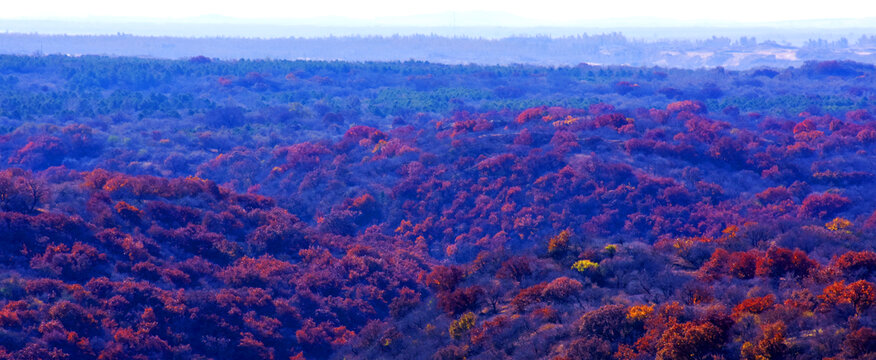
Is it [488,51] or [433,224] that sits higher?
[488,51]

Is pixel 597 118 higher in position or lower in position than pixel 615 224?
higher

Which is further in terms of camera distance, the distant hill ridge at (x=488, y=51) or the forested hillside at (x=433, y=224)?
the distant hill ridge at (x=488, y=51)

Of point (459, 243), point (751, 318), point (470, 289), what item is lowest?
point (459, 243)

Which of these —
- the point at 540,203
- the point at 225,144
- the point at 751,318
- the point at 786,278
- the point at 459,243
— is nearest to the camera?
the point at 751,318

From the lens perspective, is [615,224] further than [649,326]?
Yes

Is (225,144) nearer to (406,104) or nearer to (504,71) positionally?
(406,104)

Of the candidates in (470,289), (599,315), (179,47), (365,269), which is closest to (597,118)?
(365,269)

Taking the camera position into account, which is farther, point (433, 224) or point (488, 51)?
point (488, 51)

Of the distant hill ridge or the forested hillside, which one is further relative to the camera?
the distant hill ridge
